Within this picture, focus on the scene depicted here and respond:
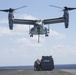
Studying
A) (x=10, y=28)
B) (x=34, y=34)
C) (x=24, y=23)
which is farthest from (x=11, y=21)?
(x=24, y=23)

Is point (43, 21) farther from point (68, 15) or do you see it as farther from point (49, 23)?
point (68, 15)

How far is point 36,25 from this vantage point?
66562 millimetres

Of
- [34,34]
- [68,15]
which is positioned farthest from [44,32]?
[68,15]

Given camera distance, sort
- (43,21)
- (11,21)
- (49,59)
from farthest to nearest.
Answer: (43,21) < (11,21) < (49,59)

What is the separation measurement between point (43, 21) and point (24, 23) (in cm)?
551

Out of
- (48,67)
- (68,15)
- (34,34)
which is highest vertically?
(68,15)

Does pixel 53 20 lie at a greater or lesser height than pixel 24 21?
greater

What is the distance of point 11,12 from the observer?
213ft

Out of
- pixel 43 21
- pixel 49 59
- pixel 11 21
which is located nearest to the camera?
pixel 49 59

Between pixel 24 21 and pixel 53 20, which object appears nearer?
pixel 53 20

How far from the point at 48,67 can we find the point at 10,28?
470 inches

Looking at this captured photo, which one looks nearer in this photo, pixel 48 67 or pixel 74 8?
pixel 48 67

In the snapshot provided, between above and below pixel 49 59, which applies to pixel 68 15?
above

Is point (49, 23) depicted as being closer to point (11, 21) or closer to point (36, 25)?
point (36, 25)
